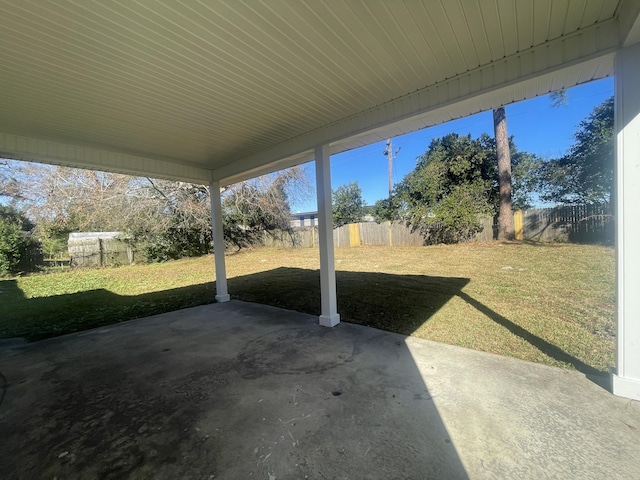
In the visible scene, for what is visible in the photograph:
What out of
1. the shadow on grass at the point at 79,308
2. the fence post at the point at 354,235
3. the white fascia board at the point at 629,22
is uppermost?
the white fascia board at the point at 629,22

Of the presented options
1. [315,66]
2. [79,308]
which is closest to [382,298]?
[315,66]

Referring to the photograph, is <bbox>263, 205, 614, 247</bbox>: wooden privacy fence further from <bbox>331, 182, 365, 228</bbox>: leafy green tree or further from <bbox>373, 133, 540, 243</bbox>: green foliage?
<bbox>331, 182, 365, 228</bbox>: leafy green tree

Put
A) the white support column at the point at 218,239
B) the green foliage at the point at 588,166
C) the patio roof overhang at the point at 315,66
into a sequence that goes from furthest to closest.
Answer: the green foliage at the point at 588,166 → the white support column at the point at 218,239 → the patio roof overhang at the point at 315,66

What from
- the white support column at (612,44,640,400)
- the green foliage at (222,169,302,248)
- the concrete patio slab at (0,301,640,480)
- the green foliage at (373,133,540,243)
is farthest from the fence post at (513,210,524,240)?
the green foliage at (222,169,302,248)

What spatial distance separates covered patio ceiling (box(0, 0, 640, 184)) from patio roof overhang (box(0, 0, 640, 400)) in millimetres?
11

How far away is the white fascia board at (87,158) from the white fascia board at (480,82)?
231cm

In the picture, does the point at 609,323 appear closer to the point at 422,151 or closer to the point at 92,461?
the point at 92,461

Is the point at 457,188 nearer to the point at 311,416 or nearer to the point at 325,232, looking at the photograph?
the point at 325,232

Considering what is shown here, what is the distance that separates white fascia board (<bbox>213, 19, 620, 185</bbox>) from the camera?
6.47 ft

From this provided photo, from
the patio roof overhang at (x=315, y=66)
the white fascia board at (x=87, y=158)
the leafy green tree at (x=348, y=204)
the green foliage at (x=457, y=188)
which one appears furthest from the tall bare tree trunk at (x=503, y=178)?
the white fascia board at (x=87, y=158)

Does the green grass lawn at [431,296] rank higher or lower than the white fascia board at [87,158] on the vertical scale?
lower

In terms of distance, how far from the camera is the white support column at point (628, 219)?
6.11 ft

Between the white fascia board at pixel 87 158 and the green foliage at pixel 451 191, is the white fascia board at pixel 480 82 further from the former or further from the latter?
the green foliage at pixel 451 191

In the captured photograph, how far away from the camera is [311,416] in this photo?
191 cm
